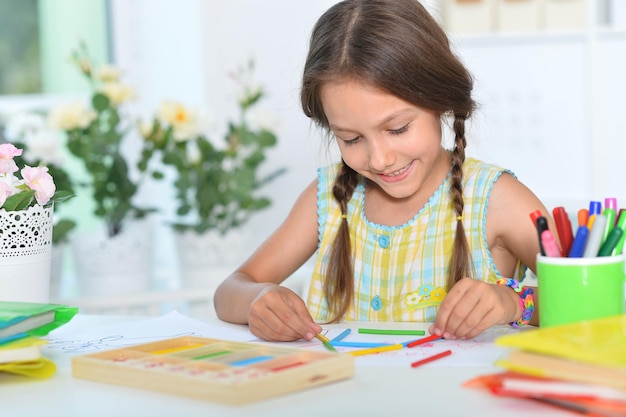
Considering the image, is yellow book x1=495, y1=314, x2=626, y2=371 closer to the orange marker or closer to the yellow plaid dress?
the orange marker

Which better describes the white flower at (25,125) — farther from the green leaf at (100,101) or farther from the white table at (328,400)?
the white table at (328,400)

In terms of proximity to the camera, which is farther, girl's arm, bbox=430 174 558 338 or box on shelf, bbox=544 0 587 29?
box on shelf, bbox=544 0 587 29

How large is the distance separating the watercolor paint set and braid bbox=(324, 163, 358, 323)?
0.56 meters

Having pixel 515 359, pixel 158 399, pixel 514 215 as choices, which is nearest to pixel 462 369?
pixel 515 359

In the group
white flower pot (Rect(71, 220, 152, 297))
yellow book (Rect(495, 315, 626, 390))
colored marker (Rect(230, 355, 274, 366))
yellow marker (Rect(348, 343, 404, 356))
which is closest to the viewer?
yellow book (Rect(495, 315, 626, 390))

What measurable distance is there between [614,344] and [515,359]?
8 centimetres

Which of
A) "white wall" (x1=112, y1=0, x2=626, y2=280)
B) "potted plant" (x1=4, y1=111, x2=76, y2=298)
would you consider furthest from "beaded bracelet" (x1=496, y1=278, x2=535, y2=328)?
"potted plant" (x1=4, y1=111, x2=76, y2=298)

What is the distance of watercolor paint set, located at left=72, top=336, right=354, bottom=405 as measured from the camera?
0.80m

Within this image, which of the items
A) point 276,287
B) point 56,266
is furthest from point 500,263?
point 56,266

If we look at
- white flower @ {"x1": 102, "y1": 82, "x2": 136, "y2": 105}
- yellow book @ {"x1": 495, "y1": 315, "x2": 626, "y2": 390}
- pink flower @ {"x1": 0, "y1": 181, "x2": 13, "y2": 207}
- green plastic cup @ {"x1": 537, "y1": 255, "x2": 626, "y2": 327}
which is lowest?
yellow book @ {"x1": 495, "y1": 315, "x2": 626, "y2": 390}

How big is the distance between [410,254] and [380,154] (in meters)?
0.26

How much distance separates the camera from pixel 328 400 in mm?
801

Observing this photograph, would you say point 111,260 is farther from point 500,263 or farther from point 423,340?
point 423,340

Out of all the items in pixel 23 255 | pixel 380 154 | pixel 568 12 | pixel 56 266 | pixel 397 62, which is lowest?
pixel 56 266
